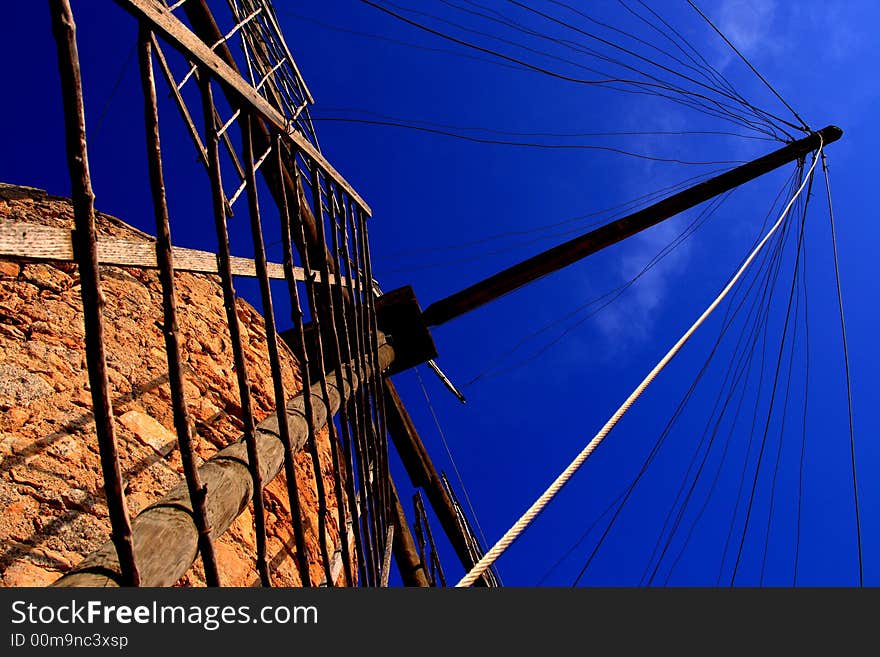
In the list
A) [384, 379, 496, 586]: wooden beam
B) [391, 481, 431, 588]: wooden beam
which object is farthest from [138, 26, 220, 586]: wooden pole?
[384, 379, 496, 586]: wooden beam

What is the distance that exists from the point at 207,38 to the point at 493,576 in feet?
24.0

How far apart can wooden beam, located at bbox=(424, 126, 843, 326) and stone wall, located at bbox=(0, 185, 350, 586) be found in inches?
105

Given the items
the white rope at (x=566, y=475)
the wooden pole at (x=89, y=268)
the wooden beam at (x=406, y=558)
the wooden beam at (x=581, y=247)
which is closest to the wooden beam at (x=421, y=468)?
the wooden beam at (x=406, y=558)

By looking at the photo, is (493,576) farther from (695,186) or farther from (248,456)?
(248,456)

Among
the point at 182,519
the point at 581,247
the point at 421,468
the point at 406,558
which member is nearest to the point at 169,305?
the point at 182,519

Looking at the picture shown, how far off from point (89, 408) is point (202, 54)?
189cm

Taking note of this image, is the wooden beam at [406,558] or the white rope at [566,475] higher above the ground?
the wooden beam at [406,558]

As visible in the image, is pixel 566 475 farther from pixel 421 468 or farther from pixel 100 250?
pixel 421 468

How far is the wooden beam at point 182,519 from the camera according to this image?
1.57 metres

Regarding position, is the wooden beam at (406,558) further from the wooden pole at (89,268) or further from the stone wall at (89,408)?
the wooden pole at (89,268)

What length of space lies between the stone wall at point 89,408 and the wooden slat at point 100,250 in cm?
116

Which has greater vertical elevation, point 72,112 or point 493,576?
point 493,576

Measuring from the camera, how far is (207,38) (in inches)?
204

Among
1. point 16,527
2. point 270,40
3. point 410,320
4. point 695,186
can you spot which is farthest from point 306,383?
point 270,40
